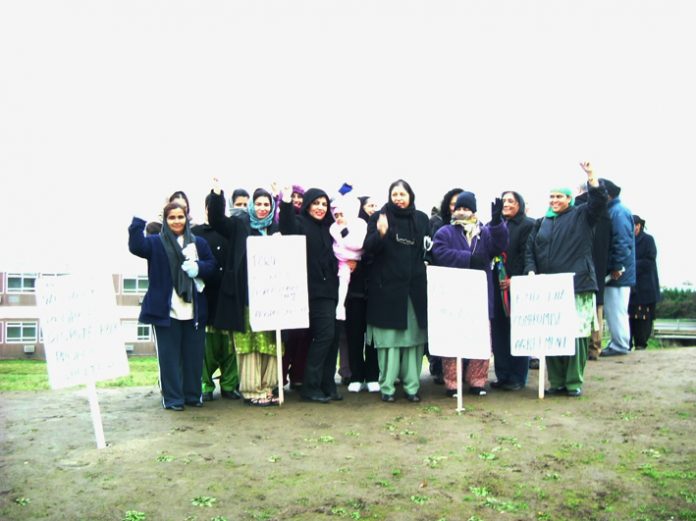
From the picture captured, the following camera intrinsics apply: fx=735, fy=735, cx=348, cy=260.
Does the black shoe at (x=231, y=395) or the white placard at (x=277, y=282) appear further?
the black shoe at (x=231, y=395)

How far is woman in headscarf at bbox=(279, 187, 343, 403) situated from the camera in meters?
8.34

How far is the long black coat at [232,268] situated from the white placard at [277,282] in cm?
20

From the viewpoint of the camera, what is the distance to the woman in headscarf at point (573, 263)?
864cm

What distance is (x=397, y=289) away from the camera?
8359 mm

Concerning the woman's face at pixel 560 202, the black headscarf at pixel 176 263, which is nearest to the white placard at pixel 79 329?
the black headscarf at pixel 176 263

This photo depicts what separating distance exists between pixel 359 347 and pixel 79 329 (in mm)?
3597

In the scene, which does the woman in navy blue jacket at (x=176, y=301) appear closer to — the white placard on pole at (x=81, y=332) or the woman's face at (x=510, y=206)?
the white placard on pole at (x=81, y=332)


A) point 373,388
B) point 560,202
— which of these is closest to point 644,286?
point 560,202

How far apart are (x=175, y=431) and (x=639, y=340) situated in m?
9.51

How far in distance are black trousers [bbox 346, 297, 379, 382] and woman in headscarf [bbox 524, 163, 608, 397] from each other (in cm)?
209

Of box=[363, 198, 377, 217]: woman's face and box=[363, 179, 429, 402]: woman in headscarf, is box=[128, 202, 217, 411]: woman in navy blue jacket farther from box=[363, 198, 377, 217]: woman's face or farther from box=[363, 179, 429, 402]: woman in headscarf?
box=[363, 198, 377, 217]: woman's face

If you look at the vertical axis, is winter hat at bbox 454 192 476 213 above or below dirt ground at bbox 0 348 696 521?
above

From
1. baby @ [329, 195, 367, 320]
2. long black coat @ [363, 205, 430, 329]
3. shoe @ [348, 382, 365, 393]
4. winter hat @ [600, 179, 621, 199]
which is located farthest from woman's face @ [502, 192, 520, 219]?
shoe @ [348, 382, 365, 393]

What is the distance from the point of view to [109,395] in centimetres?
909
